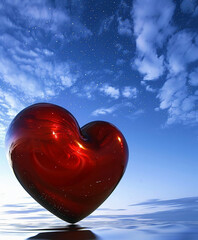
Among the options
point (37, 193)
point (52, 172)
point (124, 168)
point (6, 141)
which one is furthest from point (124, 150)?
point (6, 141)

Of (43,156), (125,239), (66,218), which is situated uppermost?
(43,156)

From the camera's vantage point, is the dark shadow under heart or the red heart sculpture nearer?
the dark shadow under heart

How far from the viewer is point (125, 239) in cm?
302

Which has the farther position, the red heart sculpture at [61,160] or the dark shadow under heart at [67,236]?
the red heart sculpture at [61,160]

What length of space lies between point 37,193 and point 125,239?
8.46ft

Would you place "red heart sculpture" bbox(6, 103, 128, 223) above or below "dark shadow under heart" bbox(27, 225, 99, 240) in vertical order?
above

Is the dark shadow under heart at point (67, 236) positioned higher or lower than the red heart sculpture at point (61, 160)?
lower

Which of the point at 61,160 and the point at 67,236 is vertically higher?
the point at 61,160

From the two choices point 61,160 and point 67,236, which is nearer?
point 67,236

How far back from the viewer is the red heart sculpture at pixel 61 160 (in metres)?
4.74

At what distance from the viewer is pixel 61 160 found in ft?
15.5

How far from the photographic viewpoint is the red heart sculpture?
4.74 m

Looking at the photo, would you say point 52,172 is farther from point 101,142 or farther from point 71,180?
point 101,142

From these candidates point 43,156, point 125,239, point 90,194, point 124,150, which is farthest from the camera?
point 124,150
